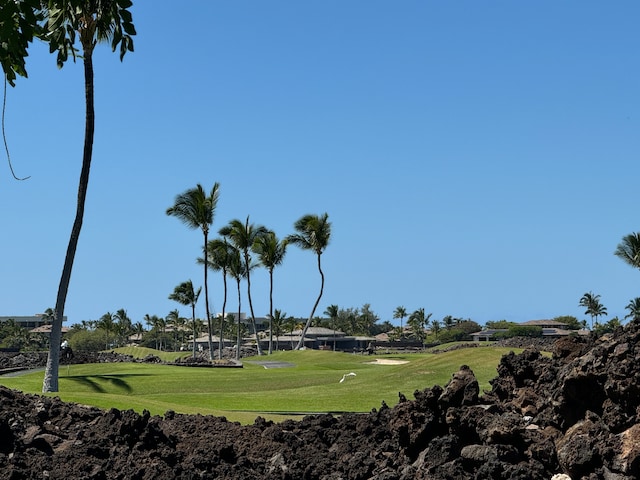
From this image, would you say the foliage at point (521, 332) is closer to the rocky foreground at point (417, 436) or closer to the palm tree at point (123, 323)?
the palm tree at point (123, 323)

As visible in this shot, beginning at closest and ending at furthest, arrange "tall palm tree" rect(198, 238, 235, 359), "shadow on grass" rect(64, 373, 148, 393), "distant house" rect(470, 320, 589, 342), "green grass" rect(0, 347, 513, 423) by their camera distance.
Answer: "green grass" rect(0, 347, 513, 423) → "shadow on grass" rect(64, 373, 148, 393) → "tall palm tree" rect(198, 238, 235, 359) → "distant house" rect(470, 320, 589, 342)

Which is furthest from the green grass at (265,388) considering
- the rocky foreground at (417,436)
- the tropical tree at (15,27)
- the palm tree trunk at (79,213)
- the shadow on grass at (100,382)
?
the tropical tree at (15,27)

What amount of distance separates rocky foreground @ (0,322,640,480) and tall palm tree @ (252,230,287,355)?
5558 cm

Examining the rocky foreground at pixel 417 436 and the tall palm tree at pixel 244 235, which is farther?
the tall palm tree at pixel 244 235

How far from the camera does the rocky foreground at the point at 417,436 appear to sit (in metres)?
8.08

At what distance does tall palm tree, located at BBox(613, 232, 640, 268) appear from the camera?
63.8m

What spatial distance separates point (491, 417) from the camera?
8.92 metres

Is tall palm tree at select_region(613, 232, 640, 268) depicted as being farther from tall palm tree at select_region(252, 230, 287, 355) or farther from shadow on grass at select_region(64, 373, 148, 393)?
shadow on grass at select_region(64, 373, 148, 393)

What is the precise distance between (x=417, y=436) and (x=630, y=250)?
61.8 meters

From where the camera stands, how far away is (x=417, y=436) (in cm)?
944

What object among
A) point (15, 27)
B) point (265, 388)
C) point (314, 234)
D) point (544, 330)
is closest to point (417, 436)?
point (15, 27)

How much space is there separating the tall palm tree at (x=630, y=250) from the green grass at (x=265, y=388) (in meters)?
40.3

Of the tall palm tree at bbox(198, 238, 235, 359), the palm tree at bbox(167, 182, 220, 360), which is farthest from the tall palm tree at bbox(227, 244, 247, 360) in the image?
the palm tree at bbox(167, 182, 220, 360)

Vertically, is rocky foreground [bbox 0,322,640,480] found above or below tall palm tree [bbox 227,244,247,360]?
below
